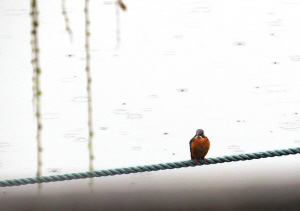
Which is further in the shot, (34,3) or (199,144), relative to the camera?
(199,144)

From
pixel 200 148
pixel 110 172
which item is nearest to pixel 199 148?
pixel 200 148

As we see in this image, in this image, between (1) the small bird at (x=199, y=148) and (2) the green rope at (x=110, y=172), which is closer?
(2) the green rope at (x=110, y=172)

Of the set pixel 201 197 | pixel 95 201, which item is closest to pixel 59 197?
pixel 95 201

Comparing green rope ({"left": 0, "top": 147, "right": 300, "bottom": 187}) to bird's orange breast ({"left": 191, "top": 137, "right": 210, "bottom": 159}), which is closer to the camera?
green rope ({"left": 0, "top": 147, "right": 300, "bottom": 187})

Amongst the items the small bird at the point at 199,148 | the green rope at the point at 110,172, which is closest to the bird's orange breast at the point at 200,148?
the small bird at the point at 199,148

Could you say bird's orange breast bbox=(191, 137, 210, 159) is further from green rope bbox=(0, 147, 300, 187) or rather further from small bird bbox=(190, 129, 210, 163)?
green rope bbox=(0, 147, 300, 187)

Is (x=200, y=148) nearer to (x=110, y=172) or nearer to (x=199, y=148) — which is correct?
(x=199, y=148)

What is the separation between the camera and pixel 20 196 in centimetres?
271

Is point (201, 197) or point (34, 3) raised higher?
point (34, 3)

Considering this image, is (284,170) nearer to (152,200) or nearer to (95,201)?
(152,200)

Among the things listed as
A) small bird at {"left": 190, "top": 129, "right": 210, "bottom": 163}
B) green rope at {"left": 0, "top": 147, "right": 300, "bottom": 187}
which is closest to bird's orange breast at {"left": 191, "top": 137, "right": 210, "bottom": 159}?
small bird at {"left": 190, "top": 129, "right": 210, "bottom": 163}

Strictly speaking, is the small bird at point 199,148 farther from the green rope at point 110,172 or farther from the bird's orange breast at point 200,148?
the green rope at point 110,172

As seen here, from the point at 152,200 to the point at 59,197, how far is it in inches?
20.9

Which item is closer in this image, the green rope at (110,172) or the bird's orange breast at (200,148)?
the green rope at (110,172)
